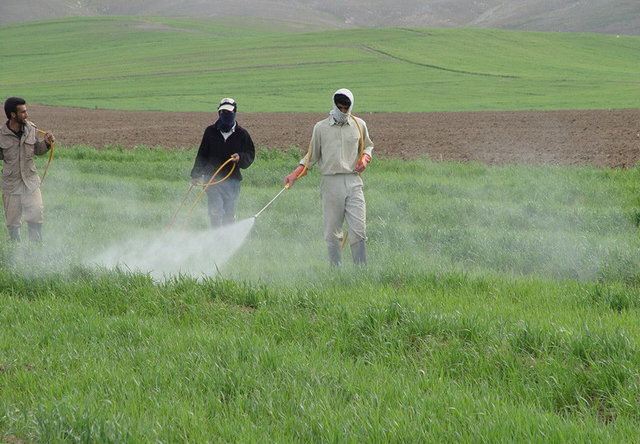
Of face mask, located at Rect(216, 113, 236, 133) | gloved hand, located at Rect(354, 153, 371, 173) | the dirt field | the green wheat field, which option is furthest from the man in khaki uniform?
the dirt field

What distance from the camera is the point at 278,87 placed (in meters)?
55.5

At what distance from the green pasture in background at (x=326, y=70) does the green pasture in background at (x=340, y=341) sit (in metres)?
31.3

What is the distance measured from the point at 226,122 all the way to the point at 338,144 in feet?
5.74

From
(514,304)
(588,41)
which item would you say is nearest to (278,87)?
(588,41)

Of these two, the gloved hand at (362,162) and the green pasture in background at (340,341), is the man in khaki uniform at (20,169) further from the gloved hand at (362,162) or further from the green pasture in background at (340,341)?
the gloved hand at (362,162)

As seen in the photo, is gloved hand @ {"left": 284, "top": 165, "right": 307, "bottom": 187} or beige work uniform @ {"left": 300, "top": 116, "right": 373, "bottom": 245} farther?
gloved hand @ {"left": 284, "top": 165, "right": 307, "bottom": 187}

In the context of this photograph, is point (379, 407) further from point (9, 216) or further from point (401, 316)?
point (9, 216)

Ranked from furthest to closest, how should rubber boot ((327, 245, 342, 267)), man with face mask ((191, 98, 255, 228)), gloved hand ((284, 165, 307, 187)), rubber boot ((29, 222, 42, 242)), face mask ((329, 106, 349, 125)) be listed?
A: rubber boot ((29, 222, 42, 242)) → man with face mask ((191, 98, 255, 228)) → rubber boot ((327, 245, 342, 267)) → gloved hand ((284, 165, 307, 187)) → face mask ((329, 106, 349, 125))

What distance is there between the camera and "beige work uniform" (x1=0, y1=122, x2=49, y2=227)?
1000 cm

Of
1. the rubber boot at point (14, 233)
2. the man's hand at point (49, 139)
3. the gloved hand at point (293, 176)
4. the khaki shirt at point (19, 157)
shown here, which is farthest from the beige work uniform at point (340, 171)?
the rubber boot at point (14, 233)

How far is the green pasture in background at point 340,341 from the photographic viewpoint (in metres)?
4.34

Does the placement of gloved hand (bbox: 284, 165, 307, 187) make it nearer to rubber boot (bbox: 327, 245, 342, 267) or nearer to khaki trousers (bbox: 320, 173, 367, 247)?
khaki trousers (bbox: 320, 173, 367, 247)

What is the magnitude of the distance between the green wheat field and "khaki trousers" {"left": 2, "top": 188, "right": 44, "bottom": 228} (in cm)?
53

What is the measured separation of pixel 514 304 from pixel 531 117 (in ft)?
→ 89.5
